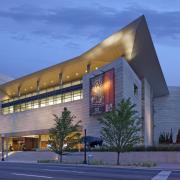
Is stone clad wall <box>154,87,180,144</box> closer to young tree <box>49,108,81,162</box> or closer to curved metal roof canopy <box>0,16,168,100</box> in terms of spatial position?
curved metal roof canopy <box>0,16,168,100</box>

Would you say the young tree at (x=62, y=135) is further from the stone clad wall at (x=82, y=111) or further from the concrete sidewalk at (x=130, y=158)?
the stone clad wall at (x=82, y=111)

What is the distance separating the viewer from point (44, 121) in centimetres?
8438

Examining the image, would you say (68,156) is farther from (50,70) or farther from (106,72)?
(50,70)

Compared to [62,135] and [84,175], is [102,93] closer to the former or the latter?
[62,135]

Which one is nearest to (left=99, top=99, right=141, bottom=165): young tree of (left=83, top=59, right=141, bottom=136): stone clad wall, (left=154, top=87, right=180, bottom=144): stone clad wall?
(left=83, top=59, right=141, bottom=136): stone clad wall

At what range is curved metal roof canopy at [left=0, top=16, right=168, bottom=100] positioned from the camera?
56781mm

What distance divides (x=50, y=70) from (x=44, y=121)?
946cm

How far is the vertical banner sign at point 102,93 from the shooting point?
60.7 m

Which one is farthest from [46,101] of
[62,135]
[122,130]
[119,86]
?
[122,130]

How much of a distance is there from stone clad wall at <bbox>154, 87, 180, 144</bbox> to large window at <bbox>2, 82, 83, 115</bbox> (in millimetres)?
18016

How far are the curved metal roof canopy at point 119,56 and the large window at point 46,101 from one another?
293 cm

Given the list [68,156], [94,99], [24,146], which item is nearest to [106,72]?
[94,99]

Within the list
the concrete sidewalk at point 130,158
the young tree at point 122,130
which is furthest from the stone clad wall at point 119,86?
the young tree at point 122,130

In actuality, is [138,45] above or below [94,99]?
above
